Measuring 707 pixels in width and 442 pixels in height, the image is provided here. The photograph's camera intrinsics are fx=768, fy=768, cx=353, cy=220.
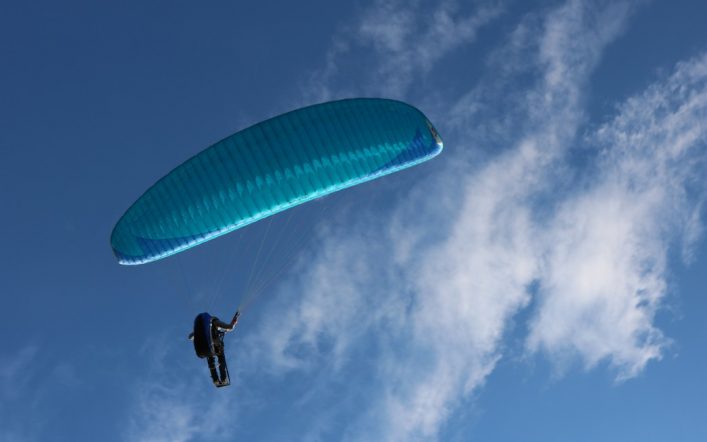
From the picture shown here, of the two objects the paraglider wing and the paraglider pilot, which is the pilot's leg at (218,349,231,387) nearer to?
the paraglider pilot

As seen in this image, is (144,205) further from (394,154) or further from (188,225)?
(394,154)

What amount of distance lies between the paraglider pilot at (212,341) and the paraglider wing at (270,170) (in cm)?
235

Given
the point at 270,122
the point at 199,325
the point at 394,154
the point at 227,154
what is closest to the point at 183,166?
the point at 227,154

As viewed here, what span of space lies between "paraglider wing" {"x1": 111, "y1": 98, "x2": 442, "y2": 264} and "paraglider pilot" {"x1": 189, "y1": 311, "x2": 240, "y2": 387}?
2349 mm

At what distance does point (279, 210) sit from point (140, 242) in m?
4.28

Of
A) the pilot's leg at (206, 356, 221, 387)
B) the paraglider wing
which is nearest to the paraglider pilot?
the pilot's leg at (206, 356, 221, 387)

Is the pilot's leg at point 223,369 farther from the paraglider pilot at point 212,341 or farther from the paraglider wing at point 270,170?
the paraglider wing at point 270,170

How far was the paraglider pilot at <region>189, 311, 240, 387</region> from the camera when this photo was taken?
2225 centimetres

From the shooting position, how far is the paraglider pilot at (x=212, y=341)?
22250mm

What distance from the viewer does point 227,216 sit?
22422 mm

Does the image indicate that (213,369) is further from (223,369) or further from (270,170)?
(270,170)

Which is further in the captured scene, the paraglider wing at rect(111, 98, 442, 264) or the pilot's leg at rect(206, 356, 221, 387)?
the pilot's leg at rect(206, 356, 221, 387)

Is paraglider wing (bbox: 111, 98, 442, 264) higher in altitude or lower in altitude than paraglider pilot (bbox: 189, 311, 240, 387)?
higher

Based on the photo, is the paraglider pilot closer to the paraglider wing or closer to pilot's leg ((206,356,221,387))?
pilot's leg ((206,356,221,387))
